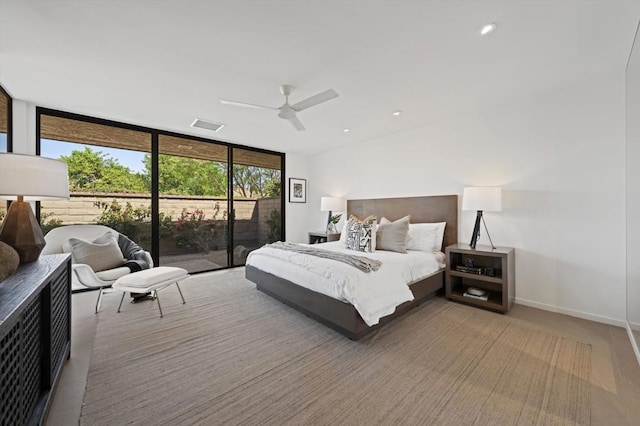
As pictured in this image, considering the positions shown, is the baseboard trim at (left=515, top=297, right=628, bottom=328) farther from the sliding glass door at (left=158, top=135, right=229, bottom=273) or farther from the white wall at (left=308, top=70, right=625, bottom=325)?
the sliding glass door at (left=158, top=135, right=229, bottom=273)

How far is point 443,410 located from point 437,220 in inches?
113

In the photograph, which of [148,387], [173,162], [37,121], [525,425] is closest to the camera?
[525,425]

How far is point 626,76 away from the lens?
2.55 meters

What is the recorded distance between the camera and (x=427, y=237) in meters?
3.81

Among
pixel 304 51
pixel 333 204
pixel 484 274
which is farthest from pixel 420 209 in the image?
pixel 304 51

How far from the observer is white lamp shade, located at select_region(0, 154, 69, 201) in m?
1.57

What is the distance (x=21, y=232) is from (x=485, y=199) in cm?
423

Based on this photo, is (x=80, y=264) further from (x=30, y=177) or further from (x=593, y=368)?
(x=593, y=368)

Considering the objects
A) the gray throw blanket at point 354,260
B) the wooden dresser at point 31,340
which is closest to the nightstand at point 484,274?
the gray throw blanket at point 354,260

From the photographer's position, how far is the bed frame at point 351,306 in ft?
7.75

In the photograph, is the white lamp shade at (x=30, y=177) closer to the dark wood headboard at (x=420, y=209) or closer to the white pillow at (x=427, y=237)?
the white pillow at (x=427, y=237)

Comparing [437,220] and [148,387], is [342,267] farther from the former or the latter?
[437,220]

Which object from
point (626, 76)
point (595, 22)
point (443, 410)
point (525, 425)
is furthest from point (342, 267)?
point (626, 76)

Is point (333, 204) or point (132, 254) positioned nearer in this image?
point (132, 254)
